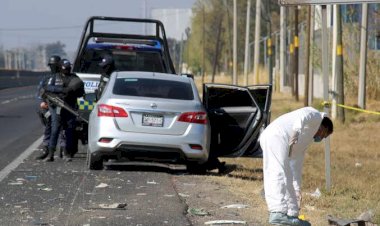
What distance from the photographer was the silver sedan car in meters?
12.8

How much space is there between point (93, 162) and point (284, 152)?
5.32 meters

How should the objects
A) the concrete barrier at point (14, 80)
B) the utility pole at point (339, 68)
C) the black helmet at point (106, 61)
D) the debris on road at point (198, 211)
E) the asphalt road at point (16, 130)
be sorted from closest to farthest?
1. the debris on road at point (198, 211)
2. the black helmet at point (106, 61)
3. the asphalt road at point (16, 130)
4. the utility pole at point (339, 68)
5. the concrete barrier at point (14, 80)

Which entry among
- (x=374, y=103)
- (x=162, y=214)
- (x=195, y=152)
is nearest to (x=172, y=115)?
(x=195, y=152)

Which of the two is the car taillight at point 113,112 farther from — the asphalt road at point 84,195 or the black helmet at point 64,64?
the black helmet at point 64,64

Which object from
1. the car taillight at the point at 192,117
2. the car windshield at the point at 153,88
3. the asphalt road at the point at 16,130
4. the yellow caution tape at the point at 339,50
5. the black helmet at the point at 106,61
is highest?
the black helmet at the point at 106,61

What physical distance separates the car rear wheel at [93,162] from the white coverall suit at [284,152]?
4.98 m

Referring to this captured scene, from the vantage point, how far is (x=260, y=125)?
43.4 ft

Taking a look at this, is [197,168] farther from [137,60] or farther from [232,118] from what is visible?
[137,60]

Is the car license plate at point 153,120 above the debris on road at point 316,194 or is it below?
above

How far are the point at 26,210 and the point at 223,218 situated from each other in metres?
2.09

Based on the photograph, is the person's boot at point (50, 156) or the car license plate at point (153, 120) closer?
the car license plate at point (153, 120)

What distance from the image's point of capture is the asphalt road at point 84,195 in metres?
9.06

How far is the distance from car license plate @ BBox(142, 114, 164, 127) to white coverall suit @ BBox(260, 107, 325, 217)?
4.44m

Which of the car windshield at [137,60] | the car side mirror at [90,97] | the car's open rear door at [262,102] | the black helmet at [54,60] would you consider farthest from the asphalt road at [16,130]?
the car's open rear door at [262,102]
